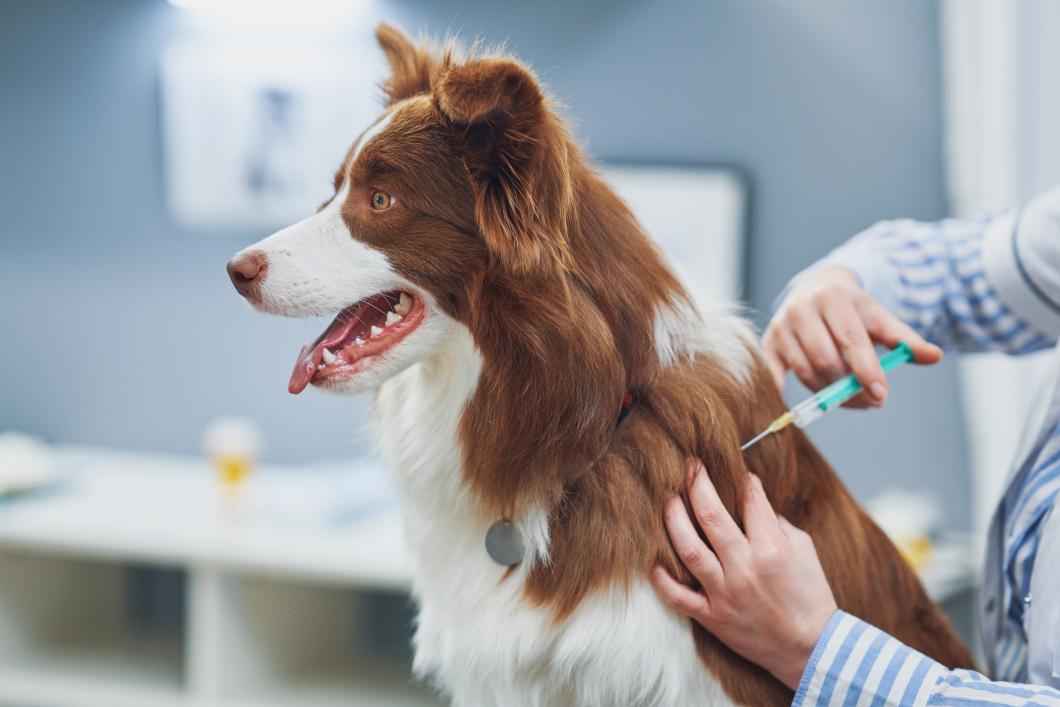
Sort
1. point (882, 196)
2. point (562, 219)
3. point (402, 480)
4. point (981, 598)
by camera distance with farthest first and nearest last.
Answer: point (882, 196) → point (981, 598) → point (402, 480) → point (562, 219)

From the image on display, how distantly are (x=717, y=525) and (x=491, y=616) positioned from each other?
223 millimetres

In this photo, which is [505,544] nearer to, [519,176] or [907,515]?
[519,176]

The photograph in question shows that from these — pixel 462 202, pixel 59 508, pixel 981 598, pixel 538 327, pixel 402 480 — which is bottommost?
pixel 59 508

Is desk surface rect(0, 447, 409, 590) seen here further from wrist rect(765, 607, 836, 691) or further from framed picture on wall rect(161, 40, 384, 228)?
wrist rect(765, 607, 836, 691)

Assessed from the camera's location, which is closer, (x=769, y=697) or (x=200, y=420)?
(x=769, y=697)

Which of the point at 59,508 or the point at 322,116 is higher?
the point at 322,116

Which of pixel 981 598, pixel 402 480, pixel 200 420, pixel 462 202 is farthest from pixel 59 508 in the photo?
pixel 981 598

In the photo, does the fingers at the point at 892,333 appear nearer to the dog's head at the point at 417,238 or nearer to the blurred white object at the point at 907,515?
the dog's head at the point at 417,238

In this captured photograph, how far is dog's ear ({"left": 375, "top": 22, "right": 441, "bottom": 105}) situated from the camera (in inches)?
39.3

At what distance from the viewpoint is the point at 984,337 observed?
1.18 m

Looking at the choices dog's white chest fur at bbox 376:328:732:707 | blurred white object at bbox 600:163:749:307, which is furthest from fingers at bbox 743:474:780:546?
blurred white object at bbox 600:163:749:307

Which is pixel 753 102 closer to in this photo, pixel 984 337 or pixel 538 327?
pixel 984 337

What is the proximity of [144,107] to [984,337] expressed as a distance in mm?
2278

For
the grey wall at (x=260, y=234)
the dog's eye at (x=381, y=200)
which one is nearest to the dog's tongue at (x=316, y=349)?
the dog's eye at (x=381, y=200)
